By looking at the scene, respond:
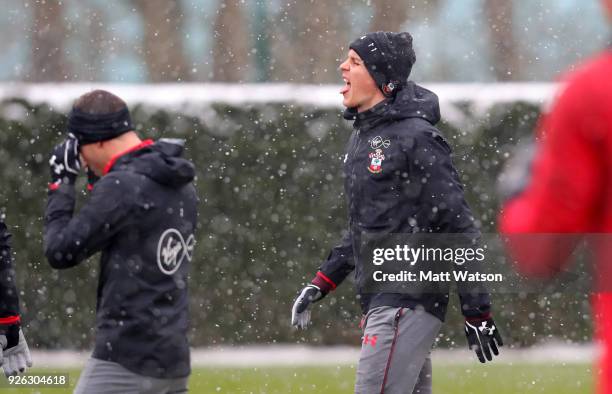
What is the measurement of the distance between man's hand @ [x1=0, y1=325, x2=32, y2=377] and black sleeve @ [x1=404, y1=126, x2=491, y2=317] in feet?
5.98

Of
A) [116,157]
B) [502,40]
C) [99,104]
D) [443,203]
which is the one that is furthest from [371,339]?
[502,40]

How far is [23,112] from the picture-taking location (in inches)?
429

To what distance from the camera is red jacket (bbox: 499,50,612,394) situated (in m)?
2.23

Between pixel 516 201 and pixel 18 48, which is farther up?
pixel 18 48

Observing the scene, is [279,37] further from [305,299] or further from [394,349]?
[394,349]

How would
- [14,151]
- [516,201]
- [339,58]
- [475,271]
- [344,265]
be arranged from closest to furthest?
[516,201], [475,271], [344,265], [14,151], [339,58]

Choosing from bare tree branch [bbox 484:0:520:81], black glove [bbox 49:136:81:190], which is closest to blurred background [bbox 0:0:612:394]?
black glove [bbox 49:136:81:190]

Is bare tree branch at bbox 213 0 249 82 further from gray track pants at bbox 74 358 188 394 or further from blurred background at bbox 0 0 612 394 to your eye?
gray track pants at bbox 74 358 188 394

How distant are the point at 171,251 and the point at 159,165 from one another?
30 cm

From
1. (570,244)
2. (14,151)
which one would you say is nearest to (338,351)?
(14,151)

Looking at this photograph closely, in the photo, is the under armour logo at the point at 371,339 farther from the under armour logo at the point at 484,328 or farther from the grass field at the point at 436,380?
the grass field at the point at 436,380

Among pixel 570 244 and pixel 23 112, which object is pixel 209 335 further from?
pixel 570 244

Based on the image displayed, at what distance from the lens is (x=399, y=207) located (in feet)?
17.0

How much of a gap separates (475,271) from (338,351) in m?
5.73
